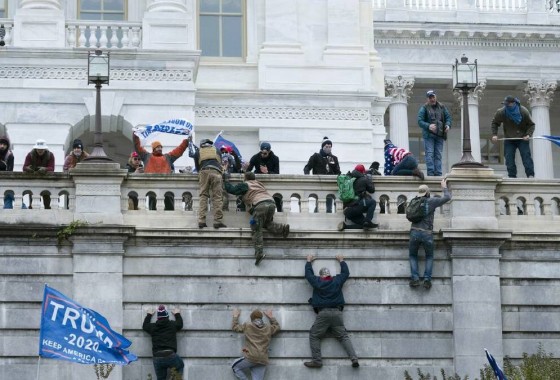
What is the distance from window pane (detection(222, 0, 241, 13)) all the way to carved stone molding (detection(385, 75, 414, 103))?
18638 millimetres

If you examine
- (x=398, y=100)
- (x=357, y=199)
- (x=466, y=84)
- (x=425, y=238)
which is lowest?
(x=425, y=238)

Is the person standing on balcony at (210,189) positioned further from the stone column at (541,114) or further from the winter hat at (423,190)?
the stone column at (541,114)

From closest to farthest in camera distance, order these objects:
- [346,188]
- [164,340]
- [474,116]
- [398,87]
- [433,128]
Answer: [164,340], [346,188], [433,128], [474,116], [398,87]

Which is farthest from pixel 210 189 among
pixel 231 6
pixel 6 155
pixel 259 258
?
pixel 231 6

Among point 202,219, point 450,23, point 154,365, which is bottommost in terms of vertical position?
point 154,365

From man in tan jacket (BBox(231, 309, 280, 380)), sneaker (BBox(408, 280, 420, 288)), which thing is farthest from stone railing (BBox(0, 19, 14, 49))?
sneaker (BBox(408, 280, 420, 288))

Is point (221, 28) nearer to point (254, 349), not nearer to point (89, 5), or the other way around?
point (89, 5)

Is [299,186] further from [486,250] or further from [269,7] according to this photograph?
[269,7]

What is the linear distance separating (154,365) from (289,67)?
16424mm

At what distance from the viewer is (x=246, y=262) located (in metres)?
42.2

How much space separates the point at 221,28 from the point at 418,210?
633 inches

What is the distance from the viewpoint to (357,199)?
139 ft

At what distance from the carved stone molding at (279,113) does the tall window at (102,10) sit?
3.27 m

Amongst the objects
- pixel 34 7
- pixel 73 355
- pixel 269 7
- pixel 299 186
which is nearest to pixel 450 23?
pixel 269 7
